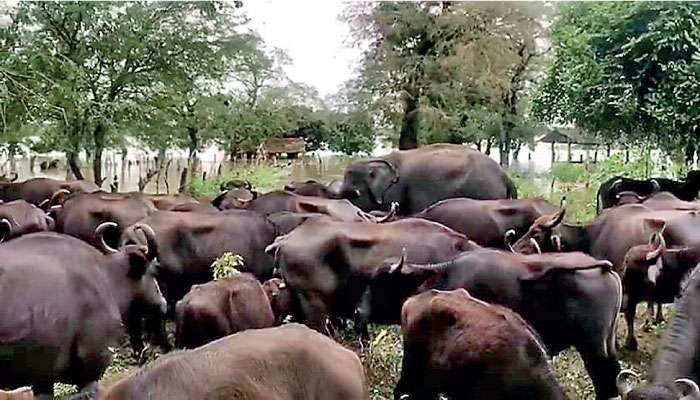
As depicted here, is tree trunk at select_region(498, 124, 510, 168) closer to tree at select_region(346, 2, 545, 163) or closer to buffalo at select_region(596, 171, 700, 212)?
tree at select_region(346, 2, 545, 163)

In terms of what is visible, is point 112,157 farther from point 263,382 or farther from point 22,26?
point 263,382

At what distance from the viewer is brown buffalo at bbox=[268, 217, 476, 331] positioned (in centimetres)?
820

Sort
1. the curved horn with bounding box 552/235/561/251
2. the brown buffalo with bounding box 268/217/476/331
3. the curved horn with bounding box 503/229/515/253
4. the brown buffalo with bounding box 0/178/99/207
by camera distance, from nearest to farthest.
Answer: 1. the brown buffalo with bounding box 268/217/476/331
2. the curved horn with bounding box 503/229/515/253
3. the curved horn with bounding box 552/235/561/251
4. the brown buffalo with bounding box 0/178/99/207

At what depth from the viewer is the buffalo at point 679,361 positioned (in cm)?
462

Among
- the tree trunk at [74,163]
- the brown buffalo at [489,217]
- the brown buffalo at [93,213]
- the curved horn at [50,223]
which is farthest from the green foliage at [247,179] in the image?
the brown buffalo at [489,217]

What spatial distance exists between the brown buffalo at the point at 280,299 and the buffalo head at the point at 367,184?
527 centimetres

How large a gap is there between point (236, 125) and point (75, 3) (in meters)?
10.4

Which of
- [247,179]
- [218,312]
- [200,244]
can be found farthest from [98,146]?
[218,312]

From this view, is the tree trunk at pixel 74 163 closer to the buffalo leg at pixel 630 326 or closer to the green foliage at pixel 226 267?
the green foliage at pixel 226 267

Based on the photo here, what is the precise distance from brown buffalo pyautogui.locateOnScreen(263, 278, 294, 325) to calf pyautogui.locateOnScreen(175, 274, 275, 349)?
0.66 m

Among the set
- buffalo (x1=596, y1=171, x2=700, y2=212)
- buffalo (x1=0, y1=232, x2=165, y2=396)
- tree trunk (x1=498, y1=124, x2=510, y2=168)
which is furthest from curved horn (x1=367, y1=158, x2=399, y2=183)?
tree trunk (x1=498, y1=124, x2=510, y2=168)

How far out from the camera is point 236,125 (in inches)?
1214

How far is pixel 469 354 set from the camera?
567 cm

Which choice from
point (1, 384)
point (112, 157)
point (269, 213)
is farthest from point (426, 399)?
point (112, 157)
